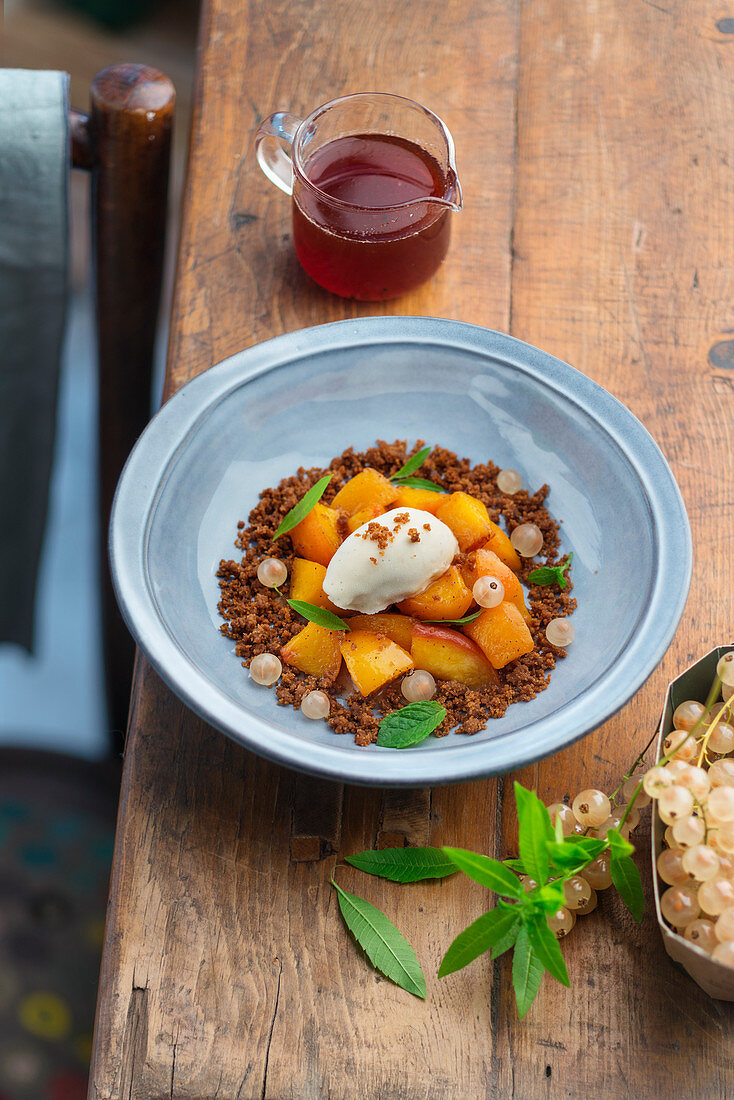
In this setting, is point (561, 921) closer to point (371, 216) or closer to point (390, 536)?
point (390, 536)

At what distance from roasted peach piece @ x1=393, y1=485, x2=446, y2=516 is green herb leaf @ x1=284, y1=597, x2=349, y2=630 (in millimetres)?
129

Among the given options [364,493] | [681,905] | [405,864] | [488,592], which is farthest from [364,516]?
[681,905]

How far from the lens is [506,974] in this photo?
73cm

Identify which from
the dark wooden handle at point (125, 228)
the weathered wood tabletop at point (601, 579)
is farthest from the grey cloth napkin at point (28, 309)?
the weathered wood tabletop at point (601, 579)

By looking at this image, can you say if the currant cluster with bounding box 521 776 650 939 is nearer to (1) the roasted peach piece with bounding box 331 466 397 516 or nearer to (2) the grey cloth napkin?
(1) the roasted peach piece with bounding box 331 466 397 516

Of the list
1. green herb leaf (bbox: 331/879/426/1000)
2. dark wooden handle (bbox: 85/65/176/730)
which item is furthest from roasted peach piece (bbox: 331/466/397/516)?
dark wooden handle (bbox: 85/65/176/730)

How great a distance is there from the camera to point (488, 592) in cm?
78

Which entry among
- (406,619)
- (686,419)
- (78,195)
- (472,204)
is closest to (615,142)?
(472,204)

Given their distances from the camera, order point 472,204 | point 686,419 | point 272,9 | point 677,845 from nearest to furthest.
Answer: point 677,845 → point 686,419 → point 472,204 → point 272,9

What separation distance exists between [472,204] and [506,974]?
84 centimetres

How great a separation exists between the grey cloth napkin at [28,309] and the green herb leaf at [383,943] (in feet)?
2.73

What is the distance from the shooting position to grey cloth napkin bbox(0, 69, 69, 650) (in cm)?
106

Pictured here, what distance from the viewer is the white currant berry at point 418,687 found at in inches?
30.1

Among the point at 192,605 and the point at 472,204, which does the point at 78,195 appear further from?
the point at 192,605
